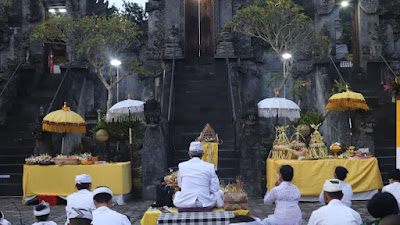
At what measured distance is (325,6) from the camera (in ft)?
77.3

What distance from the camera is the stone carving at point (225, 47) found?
21141 millimetres

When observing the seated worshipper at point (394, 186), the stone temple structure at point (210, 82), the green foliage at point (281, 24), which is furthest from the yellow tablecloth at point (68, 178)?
the green foliage at point (281, 24)

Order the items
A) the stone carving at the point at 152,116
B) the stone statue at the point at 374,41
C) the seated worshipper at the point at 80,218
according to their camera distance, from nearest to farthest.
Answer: the seated worshipper at the point at 80,218, the stone carving at the point at 152,116, the stone statue at the point at 374,41

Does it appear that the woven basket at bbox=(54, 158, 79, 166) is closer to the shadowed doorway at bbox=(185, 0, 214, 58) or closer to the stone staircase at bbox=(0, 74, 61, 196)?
the stone staircase at bbox=(0, 74, 61, 196)

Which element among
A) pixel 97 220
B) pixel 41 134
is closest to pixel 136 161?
pixel 41 134

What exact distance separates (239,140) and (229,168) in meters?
0.85

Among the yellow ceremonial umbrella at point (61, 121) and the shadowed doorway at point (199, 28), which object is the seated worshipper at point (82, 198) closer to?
the yellow ceremonial umbrella at point (61, 121)

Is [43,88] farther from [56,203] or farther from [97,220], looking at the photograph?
[97,220]

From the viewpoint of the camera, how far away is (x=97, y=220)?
5.38 metres

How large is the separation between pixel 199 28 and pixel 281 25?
6209 millimetres

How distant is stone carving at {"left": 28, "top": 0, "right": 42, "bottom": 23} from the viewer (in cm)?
2523

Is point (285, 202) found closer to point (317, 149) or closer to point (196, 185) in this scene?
point (196, 185)

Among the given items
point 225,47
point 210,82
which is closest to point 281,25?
point 225,47

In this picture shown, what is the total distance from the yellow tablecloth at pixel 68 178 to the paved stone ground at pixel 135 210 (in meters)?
0.49
